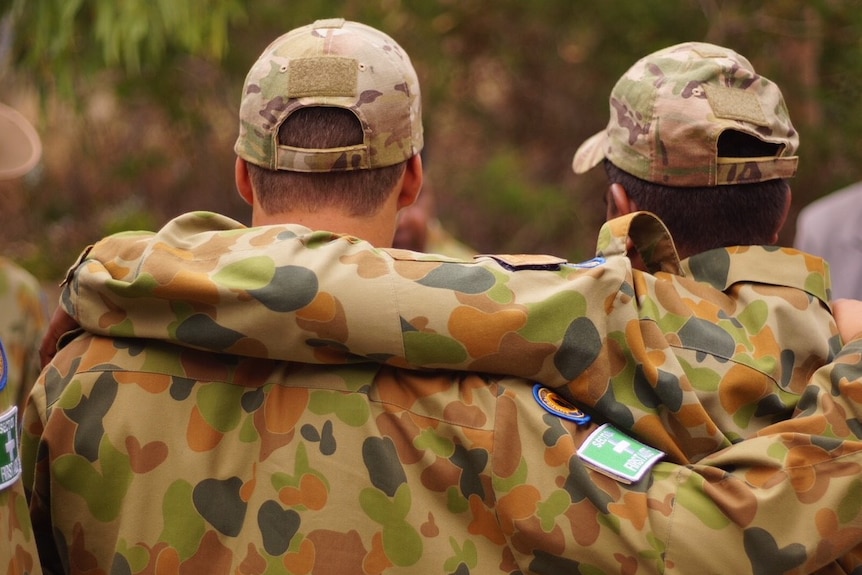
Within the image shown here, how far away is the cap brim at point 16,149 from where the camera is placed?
3.51 m

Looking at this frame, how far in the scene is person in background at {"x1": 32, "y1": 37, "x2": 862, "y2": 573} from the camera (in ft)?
5.75

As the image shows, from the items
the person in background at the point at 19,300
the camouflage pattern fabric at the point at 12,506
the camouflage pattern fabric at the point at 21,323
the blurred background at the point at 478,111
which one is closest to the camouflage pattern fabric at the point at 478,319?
the camouflage pattern fabric at the point at 12,506

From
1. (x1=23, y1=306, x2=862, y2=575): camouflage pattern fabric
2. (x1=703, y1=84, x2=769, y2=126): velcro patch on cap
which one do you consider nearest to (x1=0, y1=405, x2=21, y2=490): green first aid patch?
(x1=23, y1=306, x2=862, y2=575): camouflage pattern fabric

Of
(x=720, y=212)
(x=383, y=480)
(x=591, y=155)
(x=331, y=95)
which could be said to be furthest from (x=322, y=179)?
(x=720, y=212)

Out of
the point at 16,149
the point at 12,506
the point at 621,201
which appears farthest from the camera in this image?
the point at 16,149

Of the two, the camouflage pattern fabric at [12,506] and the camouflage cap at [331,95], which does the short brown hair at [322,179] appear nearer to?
the camouflage cap at [331,95]

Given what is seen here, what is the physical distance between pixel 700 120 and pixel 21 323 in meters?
2.42

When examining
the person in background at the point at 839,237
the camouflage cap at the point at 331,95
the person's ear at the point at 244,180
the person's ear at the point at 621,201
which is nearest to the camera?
the camouflage cap at the point at 331,95

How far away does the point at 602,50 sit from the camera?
7.43 m

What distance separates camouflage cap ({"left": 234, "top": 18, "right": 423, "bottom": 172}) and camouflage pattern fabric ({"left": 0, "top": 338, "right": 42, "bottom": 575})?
0.65 m

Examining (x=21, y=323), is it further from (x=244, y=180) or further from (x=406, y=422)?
(x=406, y=422)

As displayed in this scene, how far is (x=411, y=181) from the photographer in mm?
2170

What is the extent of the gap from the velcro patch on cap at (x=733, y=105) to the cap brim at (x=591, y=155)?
30 cm

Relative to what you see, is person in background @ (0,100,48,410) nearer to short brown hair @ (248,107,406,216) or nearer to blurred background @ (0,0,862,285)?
blurred background @ (0,0,862,285)
